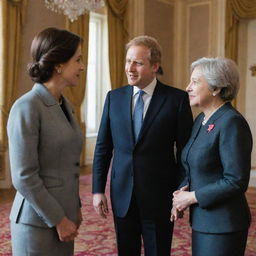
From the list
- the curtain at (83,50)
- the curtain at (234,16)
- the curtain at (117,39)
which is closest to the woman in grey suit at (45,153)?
the curtain at (83,50)

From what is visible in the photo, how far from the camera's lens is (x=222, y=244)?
1.74 m

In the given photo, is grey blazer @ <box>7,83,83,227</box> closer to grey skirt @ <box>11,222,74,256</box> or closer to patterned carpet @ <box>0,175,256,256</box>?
grey skirt @ <box>11,222,74,256</box>

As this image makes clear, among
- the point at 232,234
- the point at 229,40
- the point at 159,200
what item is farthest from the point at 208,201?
the point at 229,40

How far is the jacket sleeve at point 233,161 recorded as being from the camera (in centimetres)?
168

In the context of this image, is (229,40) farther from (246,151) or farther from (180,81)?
(246,151)

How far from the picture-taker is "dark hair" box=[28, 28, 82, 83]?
5.11ft

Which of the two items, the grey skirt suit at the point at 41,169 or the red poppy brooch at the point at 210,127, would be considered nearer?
the grey skirt suit at the point at 41,169

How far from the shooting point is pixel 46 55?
1555 mm

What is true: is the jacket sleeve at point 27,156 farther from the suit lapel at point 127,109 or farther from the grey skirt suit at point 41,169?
the suit lapel at point 127,109

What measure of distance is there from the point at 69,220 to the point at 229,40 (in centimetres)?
702

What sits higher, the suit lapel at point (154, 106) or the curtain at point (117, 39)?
the curtain at point (117, 39)

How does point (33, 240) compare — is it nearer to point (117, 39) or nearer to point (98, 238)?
point (98, 238)

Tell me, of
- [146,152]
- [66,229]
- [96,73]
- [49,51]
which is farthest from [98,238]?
[96,73]

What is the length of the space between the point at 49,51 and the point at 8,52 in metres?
4.38
